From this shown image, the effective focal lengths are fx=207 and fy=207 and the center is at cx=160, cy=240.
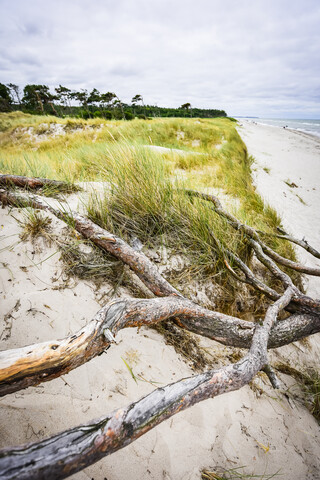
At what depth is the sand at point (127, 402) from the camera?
3.38ft

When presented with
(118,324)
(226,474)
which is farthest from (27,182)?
(226,474)

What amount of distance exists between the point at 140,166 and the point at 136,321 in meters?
1.92

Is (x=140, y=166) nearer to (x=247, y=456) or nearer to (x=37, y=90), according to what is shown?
(x=247, y=456)

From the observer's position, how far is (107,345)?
0.92 m

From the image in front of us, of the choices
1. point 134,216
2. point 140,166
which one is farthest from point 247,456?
point 140,166

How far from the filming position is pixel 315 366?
1.89 m

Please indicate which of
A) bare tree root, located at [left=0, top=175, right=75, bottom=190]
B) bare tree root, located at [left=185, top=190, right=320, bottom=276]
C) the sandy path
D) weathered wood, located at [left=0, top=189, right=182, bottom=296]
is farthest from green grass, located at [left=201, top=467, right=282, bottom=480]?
bare tree root, located at [left=0, top=175, right=75, bottom=190]

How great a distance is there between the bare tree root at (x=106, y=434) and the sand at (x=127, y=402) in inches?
22.2

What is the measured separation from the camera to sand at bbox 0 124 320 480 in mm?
1031

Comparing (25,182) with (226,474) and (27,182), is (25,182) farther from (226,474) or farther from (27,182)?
(226,474)

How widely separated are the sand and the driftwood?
1.27 feet

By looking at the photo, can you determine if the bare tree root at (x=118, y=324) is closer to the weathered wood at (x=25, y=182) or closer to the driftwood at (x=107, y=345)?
the driftwood at (x=107, y=345)

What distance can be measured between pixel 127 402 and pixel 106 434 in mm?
663

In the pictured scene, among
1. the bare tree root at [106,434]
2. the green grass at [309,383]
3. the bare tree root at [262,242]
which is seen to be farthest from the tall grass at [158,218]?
the bare tree root at [106,434]
